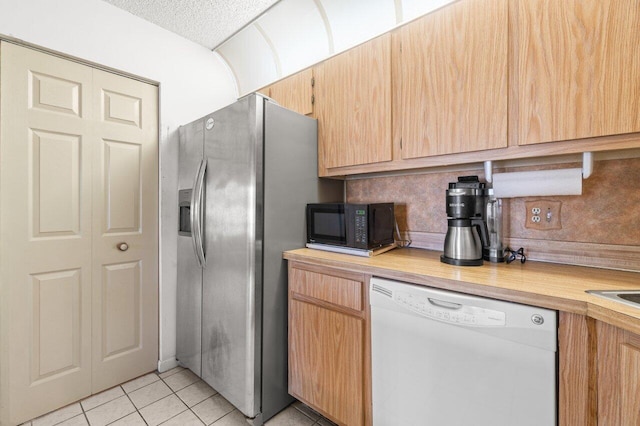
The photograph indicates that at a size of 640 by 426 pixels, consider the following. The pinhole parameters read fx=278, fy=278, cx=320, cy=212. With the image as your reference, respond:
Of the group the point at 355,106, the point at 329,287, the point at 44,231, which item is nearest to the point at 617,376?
the point at 329,287

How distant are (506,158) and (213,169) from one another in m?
1.61

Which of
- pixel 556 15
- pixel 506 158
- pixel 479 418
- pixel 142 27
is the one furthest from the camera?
pixel 142 27

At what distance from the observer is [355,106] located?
1737mm

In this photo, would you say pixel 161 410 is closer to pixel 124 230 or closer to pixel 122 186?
pixel 124 230

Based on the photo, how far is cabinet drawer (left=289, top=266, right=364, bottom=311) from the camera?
4.49 feet

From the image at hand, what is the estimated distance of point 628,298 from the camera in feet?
2.82

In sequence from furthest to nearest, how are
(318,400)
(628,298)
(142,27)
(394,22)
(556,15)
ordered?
(142,27), (394,22), (318,400), (556,15), (628,298)

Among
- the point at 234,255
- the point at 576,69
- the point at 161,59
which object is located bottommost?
the point at 234,255

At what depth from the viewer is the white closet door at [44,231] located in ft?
5.12

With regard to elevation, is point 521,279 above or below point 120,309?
above

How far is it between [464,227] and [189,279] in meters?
1.82

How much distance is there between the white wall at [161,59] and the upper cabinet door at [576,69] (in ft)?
7.34

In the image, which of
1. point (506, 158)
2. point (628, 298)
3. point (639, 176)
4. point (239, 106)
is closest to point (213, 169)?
point (239, 106)

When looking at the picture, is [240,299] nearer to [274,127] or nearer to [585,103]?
[274,127]
